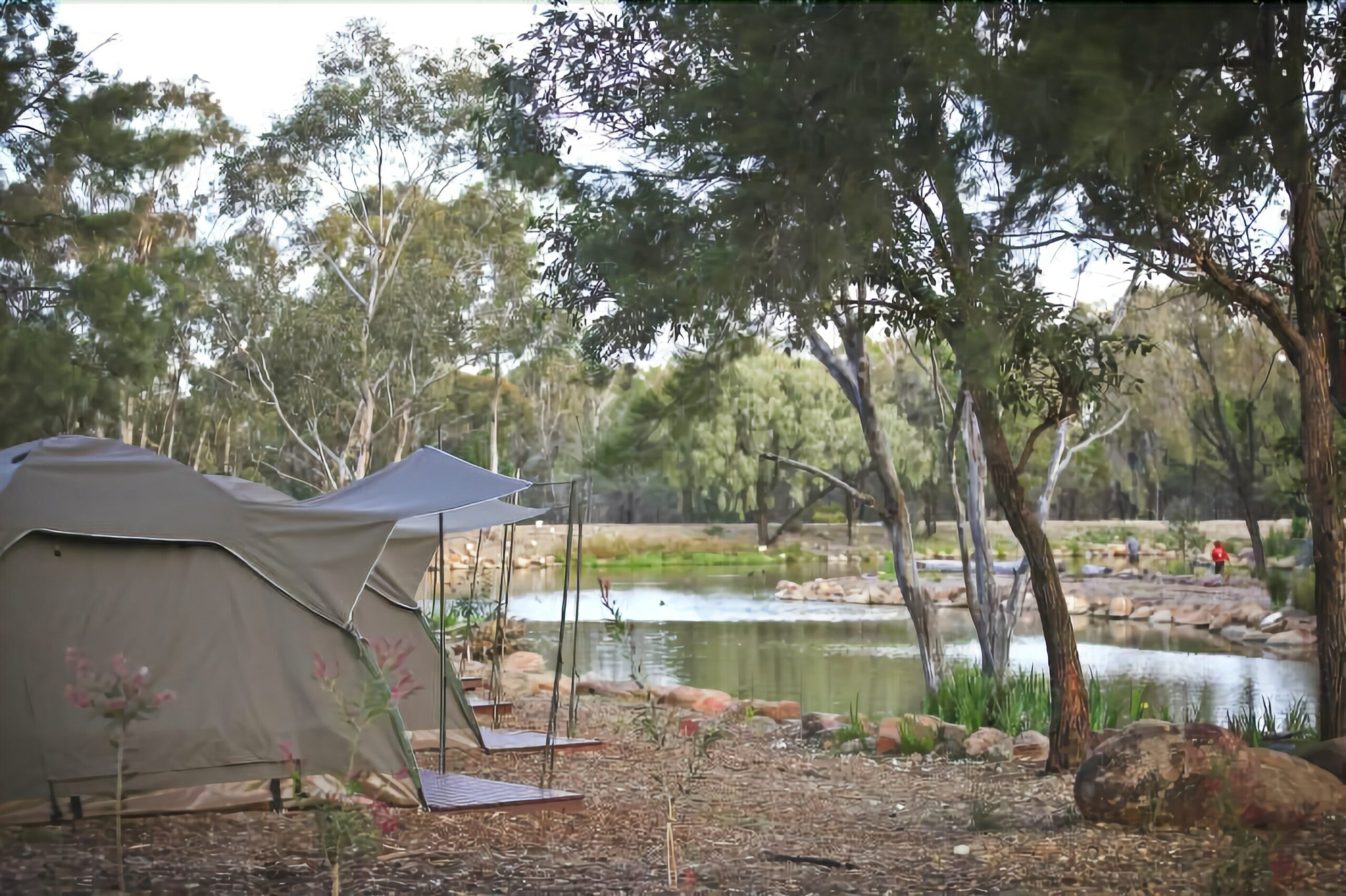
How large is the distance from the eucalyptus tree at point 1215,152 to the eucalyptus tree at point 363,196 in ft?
48.7

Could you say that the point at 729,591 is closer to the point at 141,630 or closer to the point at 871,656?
the point at 871,656

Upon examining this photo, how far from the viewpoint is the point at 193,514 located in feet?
16.6

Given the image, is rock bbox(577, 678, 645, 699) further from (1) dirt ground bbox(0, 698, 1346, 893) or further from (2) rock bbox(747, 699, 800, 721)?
(1) dirt ground bbox(0, 698, 1346, 893)

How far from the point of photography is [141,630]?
4887 mm

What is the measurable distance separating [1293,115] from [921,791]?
12.0 feet

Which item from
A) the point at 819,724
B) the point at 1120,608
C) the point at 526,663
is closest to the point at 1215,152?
the point at 819,724

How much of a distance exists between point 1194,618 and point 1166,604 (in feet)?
6.18

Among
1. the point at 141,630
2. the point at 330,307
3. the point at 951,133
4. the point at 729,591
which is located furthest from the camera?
the point at 729,591

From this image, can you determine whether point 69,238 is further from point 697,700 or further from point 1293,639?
point 1293,639

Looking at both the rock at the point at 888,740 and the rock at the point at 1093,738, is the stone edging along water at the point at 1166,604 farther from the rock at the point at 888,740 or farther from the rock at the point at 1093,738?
the rock at the point at 1093,738

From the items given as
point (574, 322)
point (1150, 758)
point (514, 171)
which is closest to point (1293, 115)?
point (1150, 758)

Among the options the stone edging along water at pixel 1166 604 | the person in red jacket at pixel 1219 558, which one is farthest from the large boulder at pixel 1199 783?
the person in red jacket at pixel 1219 558

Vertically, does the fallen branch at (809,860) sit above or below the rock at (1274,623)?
below

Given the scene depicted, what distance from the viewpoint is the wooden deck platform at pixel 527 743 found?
6621mm
